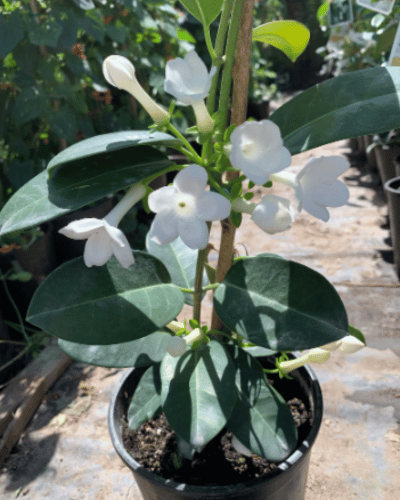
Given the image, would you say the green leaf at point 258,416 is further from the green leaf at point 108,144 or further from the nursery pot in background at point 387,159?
the nursery pot in background at point 387,159

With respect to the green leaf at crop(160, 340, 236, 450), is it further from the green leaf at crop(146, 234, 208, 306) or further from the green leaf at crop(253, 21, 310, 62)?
the green leaf at crop(253, 21, 310, 62)

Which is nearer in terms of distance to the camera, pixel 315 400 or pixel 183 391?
pixel 183 391

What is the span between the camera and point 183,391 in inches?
29.6

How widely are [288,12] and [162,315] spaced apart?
8149mm

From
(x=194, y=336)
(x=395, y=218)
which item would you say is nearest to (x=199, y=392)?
(x=194, y=336)

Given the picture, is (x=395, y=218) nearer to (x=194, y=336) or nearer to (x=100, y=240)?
(x=194, y=336)

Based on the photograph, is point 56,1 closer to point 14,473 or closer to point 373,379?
point 14,473

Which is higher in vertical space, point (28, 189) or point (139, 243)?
point (28, 189)

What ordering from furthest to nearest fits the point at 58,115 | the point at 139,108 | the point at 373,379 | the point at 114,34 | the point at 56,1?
1. the point at 139,108
2. the point at 114,34
3. the point at 58,115
4. the point at 56,1
5. the point at 373,379

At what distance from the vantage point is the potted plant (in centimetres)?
52

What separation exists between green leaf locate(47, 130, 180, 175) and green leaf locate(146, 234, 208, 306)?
360 mm

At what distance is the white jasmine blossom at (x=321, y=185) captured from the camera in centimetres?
52

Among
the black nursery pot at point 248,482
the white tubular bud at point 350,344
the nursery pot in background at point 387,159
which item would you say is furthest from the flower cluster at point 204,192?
the nursery pot in background at point 387,159

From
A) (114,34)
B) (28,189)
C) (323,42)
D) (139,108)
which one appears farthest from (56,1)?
(323,42)
